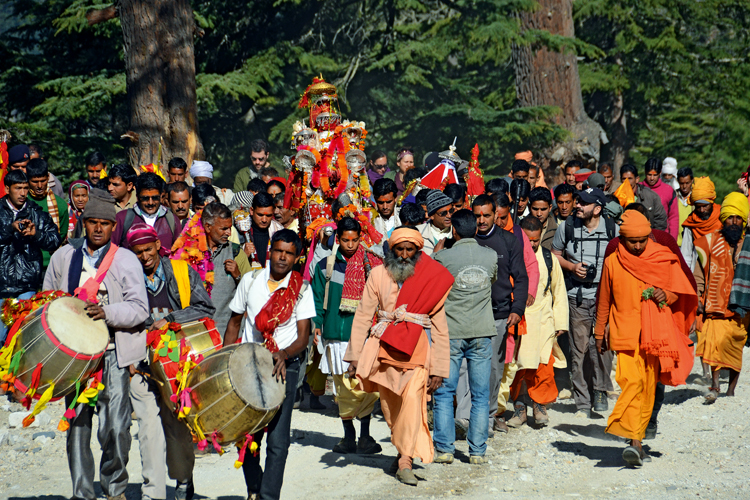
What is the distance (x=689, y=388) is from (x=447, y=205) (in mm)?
4378

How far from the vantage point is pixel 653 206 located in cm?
1187

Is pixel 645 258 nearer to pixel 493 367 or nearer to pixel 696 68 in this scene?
pixel 493 367

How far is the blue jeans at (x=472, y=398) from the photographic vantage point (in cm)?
730

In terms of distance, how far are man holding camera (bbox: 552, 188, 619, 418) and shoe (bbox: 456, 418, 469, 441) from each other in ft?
5.90

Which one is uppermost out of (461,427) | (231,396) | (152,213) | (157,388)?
(152,213)

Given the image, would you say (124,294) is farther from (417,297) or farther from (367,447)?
(367,447)

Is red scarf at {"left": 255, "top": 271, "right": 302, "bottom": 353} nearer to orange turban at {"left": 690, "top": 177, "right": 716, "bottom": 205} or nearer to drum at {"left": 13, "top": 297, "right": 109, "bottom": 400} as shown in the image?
drum at {"left": 13, "top": 297, "right": 109, "bottom": 400}

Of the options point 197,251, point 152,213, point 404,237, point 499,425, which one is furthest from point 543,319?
point 152,213

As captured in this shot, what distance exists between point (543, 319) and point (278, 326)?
374 centimetres

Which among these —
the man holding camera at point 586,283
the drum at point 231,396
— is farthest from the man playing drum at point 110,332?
the man holding camera at point 586,283

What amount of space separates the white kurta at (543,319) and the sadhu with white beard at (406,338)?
190 centimetres

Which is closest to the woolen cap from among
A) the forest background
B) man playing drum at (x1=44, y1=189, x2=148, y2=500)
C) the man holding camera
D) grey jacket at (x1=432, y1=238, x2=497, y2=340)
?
man playing drum at (x1=44, y1=189, x2=148, y2=500)

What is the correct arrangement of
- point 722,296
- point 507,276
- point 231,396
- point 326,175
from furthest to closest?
1. point 722,296
2. point 326,175
3. point 507,276
4. point 231,396

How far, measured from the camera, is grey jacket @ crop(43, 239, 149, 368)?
575 centimetres
